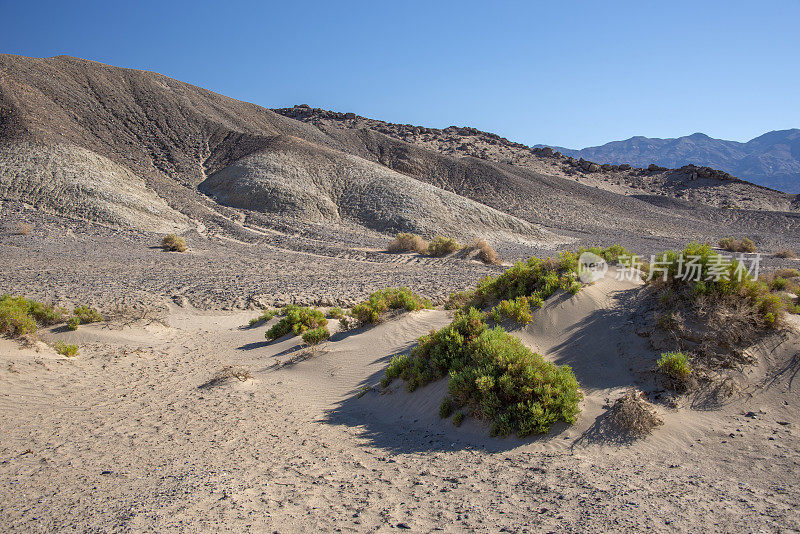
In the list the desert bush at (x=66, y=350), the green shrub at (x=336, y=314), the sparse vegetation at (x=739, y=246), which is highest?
the sparse vegetation at (x=739, y=246)

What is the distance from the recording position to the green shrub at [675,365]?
5.53 meters

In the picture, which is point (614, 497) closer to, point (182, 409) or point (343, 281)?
point (182, 409)

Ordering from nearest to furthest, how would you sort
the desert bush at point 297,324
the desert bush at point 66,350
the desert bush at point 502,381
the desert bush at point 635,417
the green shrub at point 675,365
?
the desert bush at point 635,417, the desert bush at point 502,381, the green shrub at point 675,365, the desert bush at point 66,350, the desert bush at point 297,324

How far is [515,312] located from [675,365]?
239cm

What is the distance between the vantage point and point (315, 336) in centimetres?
940

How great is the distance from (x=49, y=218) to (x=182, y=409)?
76.9ft

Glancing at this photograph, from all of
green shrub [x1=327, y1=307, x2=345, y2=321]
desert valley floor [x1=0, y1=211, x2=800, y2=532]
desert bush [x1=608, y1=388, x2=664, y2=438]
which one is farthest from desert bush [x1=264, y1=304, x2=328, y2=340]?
desert bush [x1=608, y1=388, x2=664, y2=438]

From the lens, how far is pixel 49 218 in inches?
946

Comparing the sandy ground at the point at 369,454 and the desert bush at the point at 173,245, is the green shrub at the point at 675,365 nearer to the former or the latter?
the sandy ground at the point at 369,454

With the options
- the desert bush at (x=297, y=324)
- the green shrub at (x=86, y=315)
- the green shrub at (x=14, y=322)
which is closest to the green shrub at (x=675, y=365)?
the desert bush at (x=297, y=324)

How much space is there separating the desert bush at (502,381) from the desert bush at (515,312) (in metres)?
0.94

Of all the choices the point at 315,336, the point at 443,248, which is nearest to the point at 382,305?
the point at 315,336

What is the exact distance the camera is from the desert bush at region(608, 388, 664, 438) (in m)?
4.86

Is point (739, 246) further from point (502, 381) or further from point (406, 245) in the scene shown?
point (502, 381)
